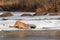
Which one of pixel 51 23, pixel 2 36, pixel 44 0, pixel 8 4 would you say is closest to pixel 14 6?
pixel 8 4

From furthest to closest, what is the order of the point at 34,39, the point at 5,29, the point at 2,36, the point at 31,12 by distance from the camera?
1. the point at 31,12
2. the point at 5,29
3. the point at 2,36
4. the point at 34,39

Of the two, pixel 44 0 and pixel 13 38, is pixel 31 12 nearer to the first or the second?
pixel 44 0

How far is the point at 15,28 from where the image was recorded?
1098cm

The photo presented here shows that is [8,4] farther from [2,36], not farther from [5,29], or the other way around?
[2,36]

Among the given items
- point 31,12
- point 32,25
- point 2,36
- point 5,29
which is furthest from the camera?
point 31,12

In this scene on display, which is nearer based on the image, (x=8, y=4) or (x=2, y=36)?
(x=2, y=36)

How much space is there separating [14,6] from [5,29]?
6.06 m

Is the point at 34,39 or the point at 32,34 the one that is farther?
the point at 32,34

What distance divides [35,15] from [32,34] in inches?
208

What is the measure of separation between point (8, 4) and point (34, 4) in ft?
4.85

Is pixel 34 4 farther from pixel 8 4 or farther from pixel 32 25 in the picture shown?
pixel 32 25

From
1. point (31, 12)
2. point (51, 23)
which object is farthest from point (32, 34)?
point (31, 12)

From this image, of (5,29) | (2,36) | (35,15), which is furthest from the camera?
(35,15)

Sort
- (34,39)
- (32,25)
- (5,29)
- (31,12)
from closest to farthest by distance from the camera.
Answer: (34,39) → (5,29) → (32,25) → (31,12)
